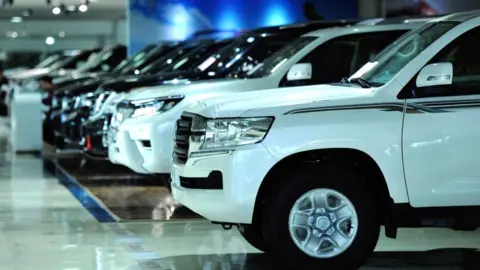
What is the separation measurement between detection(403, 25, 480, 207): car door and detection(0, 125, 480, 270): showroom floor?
2.90 feet

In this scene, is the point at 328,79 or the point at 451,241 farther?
the point at 328,79

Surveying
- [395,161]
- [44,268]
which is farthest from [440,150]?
[44,268]

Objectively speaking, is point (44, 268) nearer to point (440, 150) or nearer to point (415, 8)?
point (440, 150)

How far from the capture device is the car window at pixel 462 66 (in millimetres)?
7188

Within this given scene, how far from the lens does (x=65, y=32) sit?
4634 centimetres

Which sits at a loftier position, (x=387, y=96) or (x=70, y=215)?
(x=387, y=96)

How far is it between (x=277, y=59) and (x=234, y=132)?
11.9 feet

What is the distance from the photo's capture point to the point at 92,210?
10.8 m

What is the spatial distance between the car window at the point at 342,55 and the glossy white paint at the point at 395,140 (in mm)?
3344

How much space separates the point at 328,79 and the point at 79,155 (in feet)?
23.5

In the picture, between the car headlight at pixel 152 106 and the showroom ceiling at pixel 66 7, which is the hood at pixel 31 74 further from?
the car headlight at pixel 152 106

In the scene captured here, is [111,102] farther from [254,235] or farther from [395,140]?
[395,140]

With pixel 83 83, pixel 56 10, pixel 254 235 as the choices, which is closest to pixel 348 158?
pixel 254 235

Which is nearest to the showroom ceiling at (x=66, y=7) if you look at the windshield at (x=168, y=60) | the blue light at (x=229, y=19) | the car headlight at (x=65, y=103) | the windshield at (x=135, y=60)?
the blue light at (x=229, y=19)
